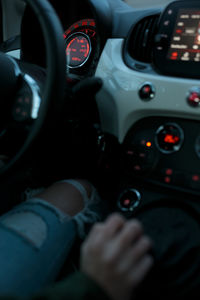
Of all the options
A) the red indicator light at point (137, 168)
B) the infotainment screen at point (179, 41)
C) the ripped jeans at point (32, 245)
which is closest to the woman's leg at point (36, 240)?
the ripped jeans at point (32, 245)

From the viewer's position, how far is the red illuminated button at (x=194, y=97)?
2.97 ft

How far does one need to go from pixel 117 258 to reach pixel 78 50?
0.94m

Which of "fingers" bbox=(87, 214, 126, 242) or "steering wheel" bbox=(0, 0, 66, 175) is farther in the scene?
"steering wheel" bbox=(0, 0, 66, 175)

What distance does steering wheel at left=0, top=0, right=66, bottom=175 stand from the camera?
73 cm

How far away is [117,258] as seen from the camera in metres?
0.47

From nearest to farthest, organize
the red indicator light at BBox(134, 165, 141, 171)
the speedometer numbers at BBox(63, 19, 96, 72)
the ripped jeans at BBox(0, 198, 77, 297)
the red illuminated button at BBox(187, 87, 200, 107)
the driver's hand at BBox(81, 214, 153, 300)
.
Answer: the driver's hand at BBox(81, 214, 153, 300), the ripped jeans at BBox(0, 198, 77, 297), the red illuminated button at BBox(187, 87, 200, 107), the red indicator light at BBox(134, 165, 141, 171), the speedometer numbers at BBox(63, 19, 96, 72)

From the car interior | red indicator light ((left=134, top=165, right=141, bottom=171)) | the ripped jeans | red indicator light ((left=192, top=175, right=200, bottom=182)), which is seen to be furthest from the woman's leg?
red indicator light ((left=192, top=175, right=200, bottom=182))

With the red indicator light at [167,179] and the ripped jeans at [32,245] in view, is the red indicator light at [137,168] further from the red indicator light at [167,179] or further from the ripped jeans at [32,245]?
the ripped jeans at [32,245]

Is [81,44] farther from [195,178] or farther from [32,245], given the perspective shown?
[32,245]

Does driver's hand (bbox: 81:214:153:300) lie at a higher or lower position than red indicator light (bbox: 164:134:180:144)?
higher

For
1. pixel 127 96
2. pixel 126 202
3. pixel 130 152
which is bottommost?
pixel 126 202

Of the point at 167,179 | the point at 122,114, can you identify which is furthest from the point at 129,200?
the point at 122,114

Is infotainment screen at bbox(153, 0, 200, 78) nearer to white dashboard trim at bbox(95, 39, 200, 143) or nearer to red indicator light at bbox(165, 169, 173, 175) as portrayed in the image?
white dashboard trim at bbox(95, 39, 200, 143)

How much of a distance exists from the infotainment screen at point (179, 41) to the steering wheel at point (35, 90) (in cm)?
37
